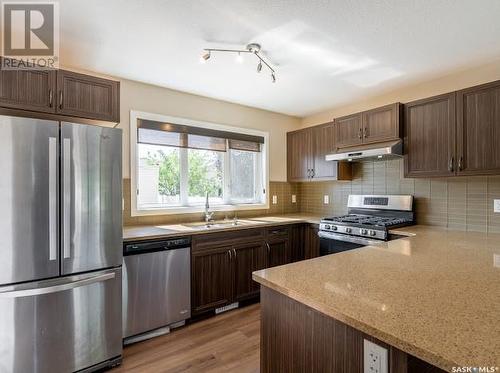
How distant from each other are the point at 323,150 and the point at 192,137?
1.72m

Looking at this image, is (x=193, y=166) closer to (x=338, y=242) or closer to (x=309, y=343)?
(x=338, y=242)

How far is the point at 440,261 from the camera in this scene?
1.51 meters

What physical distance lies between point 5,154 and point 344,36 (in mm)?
2410

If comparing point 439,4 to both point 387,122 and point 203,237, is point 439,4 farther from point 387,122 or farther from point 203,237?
point 203,237

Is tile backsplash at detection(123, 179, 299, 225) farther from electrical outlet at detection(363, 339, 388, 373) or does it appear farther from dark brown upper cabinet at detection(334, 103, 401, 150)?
electrical outlet at detection(363, 339, 388, 373)

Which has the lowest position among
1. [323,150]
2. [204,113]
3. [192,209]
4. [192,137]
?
[192,209]

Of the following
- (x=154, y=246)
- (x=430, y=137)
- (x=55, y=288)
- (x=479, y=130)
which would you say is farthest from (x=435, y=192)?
(x=55, y=288)

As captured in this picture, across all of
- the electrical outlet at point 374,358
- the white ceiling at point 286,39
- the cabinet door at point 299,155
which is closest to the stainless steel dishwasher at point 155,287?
the white ceiling at point 286,39

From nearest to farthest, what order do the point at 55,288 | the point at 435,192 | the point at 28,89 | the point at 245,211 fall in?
the point at 55,288, the point at 28,89, the point at 435,192, the point at 245,211

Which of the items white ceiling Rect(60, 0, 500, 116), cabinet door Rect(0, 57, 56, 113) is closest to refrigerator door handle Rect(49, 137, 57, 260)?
cabinet door Rect(0, 57, 56, 113)

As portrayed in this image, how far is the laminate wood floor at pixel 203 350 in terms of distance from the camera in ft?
6.62

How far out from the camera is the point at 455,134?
249 cm

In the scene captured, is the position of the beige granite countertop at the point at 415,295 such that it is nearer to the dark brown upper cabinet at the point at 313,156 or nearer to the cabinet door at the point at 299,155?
the dark brown upper cabinet at the point at 313,156

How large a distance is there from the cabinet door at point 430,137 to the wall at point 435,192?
1.05ft
